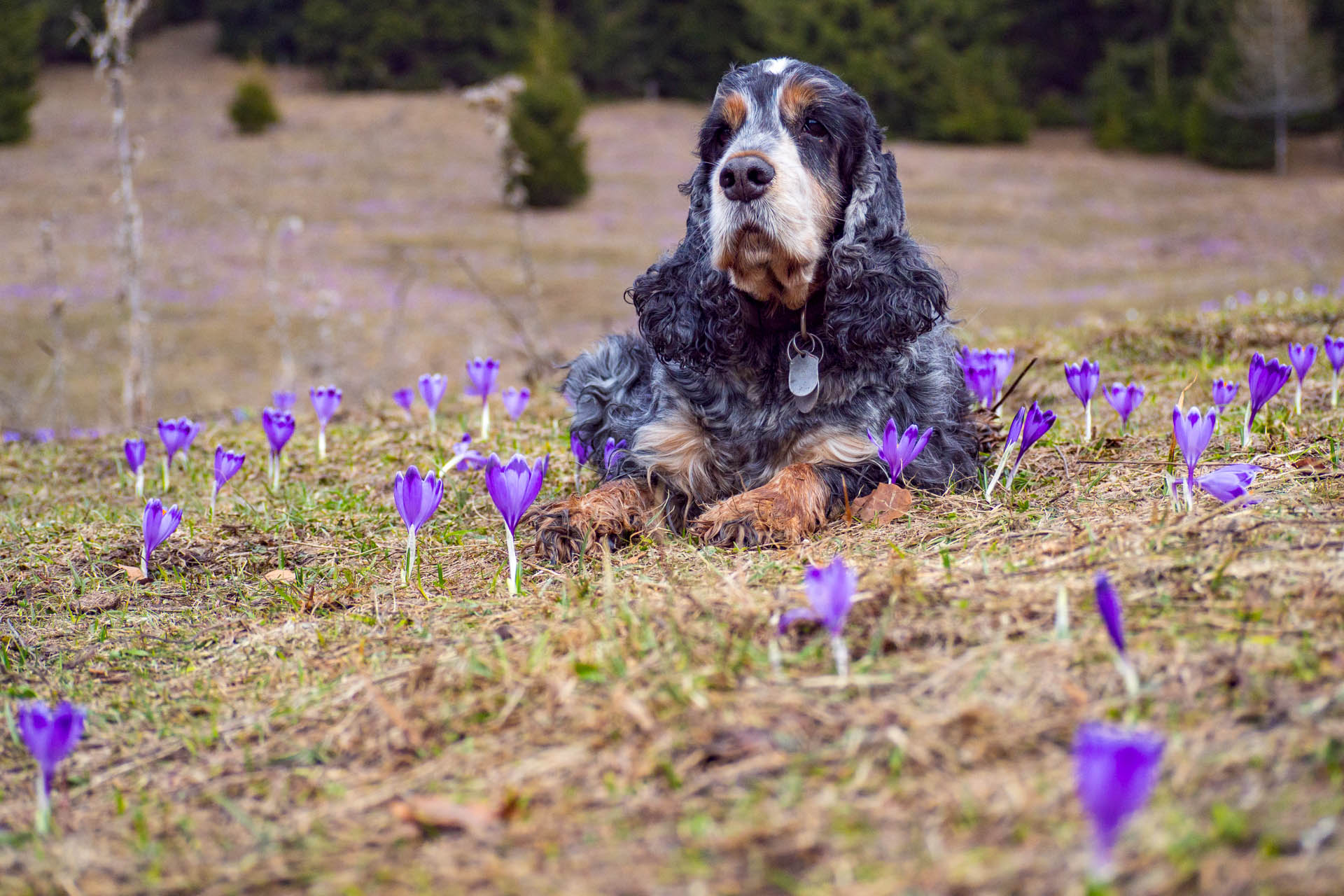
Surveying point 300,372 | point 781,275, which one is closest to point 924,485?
point 781,275

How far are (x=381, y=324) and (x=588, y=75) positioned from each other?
102 ft

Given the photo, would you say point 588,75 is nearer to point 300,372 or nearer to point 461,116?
point 461,116

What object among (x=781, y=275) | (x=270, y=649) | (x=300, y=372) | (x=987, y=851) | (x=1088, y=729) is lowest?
(x=300, y=372)

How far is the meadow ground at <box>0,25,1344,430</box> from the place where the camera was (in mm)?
16953

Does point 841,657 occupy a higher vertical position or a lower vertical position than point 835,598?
lower

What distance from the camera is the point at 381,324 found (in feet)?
64.4

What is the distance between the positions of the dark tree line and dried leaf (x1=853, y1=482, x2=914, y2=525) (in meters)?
39.5

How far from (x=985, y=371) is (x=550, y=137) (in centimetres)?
2796

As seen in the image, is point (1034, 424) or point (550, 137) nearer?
point (1034, 424)

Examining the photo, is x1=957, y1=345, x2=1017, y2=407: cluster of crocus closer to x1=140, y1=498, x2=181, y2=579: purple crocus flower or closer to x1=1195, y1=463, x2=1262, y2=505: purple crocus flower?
x1=1195, y1=463, x2=1262, y2=505: purple crocus flower

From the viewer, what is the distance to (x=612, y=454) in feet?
13.9

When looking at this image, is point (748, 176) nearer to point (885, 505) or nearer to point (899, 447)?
point (899, 447)

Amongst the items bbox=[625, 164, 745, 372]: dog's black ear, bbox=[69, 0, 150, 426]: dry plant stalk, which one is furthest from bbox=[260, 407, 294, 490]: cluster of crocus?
bbox=[69, 0, 150, 426]: dry plant stalk

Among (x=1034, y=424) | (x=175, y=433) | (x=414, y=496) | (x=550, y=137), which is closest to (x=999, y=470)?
(x=1034, y=424)
